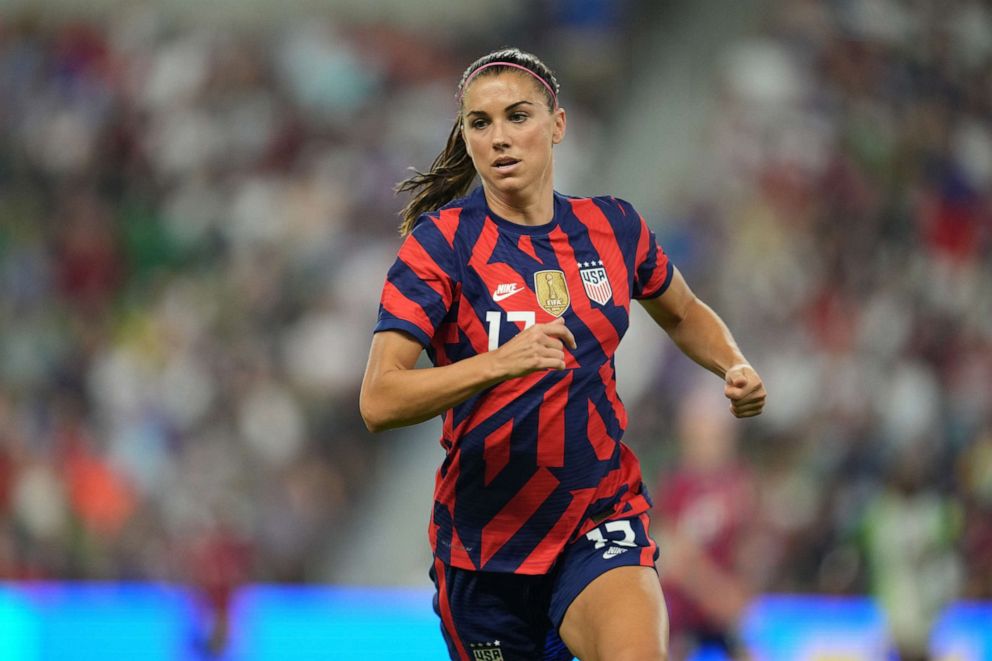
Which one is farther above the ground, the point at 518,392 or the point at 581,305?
the point at 581,305

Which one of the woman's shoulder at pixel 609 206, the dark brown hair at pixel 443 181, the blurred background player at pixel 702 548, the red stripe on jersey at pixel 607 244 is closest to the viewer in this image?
the red stripe on jersey at pixel 607 244

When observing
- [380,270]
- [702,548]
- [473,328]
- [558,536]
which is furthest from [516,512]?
[380,270]

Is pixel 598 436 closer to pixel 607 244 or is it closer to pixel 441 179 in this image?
pixel 607 244

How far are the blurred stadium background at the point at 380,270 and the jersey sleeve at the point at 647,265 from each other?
454cm

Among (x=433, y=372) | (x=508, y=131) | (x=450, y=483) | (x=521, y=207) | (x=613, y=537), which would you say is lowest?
(x=613, y=537)

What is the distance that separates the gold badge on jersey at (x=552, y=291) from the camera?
3.31m

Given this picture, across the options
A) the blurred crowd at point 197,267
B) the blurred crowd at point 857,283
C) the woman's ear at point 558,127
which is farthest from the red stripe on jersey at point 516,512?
the blurred crowd at point 197,267

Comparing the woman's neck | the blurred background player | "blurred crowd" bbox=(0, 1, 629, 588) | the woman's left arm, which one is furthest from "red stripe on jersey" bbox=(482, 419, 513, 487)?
"blurred crowd" bbox=(0, 1, 629, 588)

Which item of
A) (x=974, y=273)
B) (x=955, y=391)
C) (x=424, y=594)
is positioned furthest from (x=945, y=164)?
(x=424, y=594)

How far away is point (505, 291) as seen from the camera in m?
3.30

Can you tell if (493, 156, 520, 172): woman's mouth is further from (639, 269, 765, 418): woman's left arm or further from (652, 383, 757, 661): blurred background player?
(652, 383, 757, 661): blurred background player

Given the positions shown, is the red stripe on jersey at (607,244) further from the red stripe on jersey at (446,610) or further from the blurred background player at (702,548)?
the blurred background player at (702,548)

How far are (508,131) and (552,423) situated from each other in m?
0.75

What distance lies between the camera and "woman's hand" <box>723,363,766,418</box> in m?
3.30
